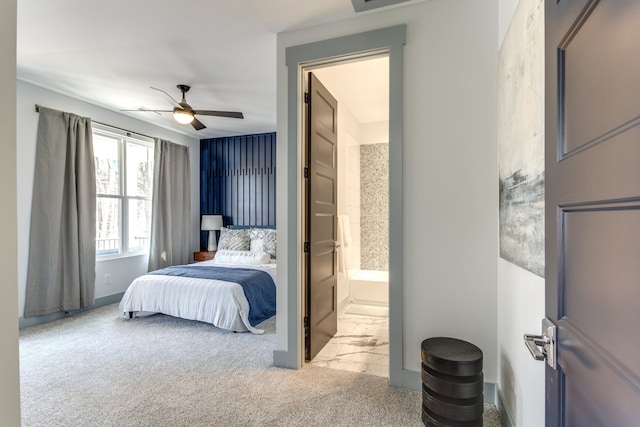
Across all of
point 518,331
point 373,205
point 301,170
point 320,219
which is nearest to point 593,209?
point 518,331

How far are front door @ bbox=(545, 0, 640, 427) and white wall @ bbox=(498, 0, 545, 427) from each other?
0.52 m

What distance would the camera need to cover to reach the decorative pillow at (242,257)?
15.5 ft

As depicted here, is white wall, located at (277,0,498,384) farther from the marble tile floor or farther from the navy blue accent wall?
the navy blue accent wall

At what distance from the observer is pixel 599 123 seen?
1.98 ft

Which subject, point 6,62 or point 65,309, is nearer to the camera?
point 6,62

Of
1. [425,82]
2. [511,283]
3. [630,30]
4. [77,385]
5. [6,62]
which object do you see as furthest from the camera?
[77,385]

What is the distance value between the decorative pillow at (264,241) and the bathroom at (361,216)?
Result: 4.07 ft

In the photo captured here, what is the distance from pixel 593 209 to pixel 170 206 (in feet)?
18.5

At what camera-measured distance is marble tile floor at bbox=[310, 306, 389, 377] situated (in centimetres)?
268

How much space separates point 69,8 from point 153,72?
107 cm

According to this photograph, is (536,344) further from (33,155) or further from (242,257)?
(33,155)

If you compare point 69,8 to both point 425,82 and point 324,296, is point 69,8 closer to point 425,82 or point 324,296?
point 425,82

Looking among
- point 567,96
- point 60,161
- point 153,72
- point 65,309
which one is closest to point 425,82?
point 567,96

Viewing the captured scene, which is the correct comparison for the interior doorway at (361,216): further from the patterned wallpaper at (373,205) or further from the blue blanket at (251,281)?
the blue blanket at (251,281)
